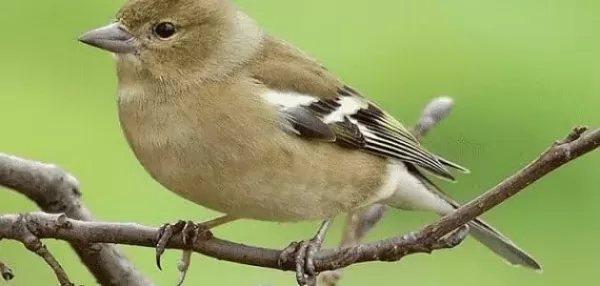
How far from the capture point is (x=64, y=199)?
137cm

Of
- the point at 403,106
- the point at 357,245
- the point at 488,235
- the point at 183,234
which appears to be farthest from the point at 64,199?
the point at 403,106

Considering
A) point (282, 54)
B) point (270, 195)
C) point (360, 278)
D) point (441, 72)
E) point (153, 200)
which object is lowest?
point (270, 195)

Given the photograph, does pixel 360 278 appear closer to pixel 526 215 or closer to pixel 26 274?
pixel 526 215

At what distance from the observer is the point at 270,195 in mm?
1330

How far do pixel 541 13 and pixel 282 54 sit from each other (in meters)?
1.26

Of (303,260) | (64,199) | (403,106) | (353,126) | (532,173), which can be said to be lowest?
(532,173)

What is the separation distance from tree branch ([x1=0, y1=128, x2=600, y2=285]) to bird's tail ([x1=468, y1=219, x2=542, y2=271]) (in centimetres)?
40

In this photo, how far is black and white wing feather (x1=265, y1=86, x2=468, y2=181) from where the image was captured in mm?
1431

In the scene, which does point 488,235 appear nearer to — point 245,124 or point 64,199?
point 245,124

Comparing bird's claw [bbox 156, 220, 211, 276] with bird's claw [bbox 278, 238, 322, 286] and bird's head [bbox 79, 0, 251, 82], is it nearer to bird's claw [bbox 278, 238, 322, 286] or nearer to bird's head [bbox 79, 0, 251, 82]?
bird's claw [bbox 278, 238, 322, 286]

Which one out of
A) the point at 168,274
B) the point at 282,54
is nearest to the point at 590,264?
the point at 168,274

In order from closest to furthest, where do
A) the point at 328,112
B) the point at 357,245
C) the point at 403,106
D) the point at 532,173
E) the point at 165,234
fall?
1. the point at 532,173
2. the point at 357,245
3. the point at 165,234
4. the point at 328,112
5. the point at 403,106

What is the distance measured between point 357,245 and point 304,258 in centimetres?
20

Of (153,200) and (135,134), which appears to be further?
(153,200)
